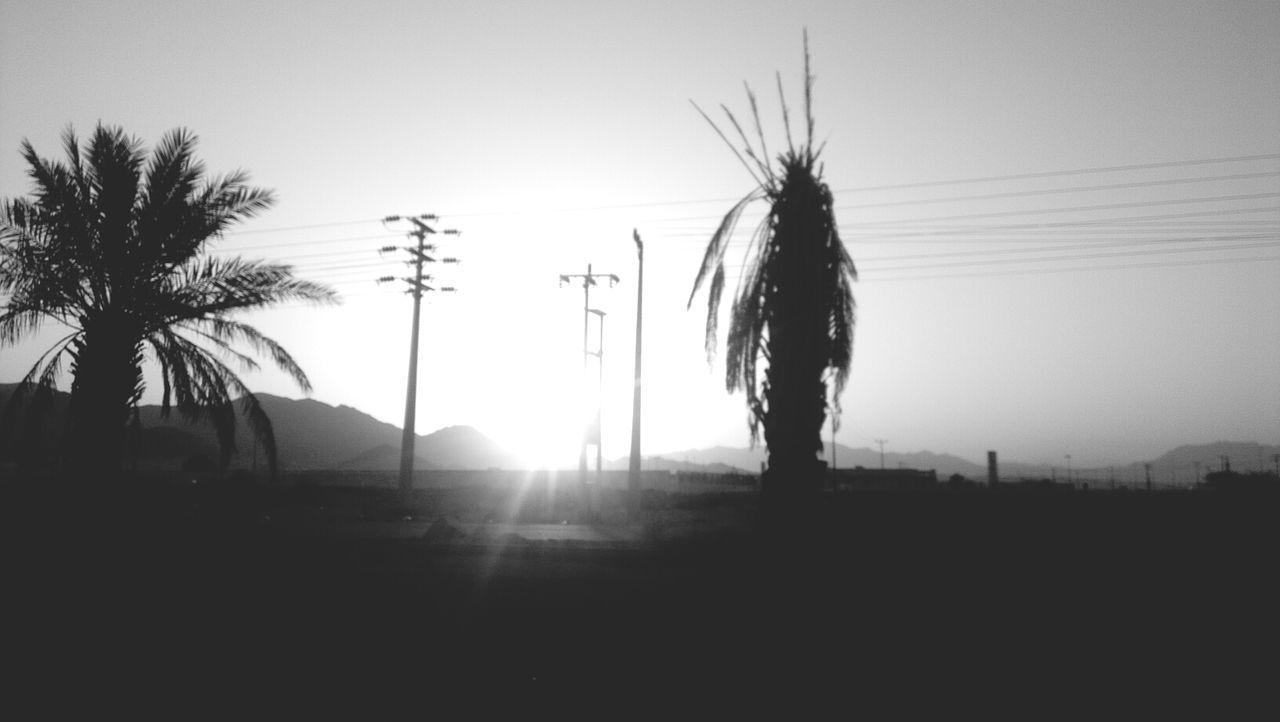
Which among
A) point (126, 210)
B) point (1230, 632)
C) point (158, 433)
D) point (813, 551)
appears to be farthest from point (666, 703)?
point (158, 433)

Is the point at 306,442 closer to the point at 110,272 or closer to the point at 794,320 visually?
the point at 110,272

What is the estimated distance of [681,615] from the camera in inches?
341

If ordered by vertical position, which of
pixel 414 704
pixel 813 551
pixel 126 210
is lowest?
pixel 414 704

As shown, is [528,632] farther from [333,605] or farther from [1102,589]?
[1102,589]

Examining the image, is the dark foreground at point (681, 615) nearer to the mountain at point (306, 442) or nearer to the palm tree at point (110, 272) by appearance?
the palm tree at point (110, 272)

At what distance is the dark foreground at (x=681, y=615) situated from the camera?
6418 millimetres

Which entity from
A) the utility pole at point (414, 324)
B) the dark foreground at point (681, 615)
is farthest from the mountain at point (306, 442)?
the dark foreground at point (681, 615)

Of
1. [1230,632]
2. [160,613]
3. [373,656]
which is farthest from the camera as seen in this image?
[160,613]

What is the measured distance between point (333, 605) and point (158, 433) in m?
69.4

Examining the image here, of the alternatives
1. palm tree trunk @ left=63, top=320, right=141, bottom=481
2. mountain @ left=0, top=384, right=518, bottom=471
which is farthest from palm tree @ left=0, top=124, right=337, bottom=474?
mountain @ left=0, top=384, right=518, bottom=471

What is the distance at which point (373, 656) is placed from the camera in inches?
278

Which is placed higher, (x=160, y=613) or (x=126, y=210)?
(x=126, y=210)

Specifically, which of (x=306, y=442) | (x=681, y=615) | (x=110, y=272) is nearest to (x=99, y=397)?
(x=110, y=272)

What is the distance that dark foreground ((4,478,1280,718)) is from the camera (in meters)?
6.42
